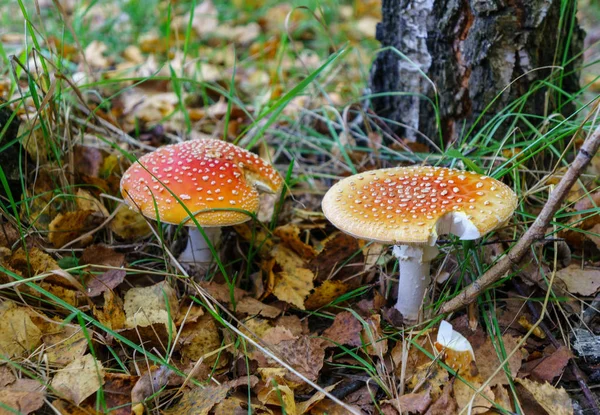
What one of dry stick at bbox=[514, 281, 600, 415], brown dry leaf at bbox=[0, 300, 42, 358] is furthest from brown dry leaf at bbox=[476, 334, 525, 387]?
brown dry leaf at bbox=[0, 300, 42, 358]

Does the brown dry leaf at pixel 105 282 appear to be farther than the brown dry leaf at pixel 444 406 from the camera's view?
Yes

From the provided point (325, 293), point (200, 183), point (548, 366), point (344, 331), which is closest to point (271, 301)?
point (325, 293)

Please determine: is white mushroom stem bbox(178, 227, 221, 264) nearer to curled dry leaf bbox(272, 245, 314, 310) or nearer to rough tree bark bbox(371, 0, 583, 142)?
curled dry leaf bbox(272, 245, 314, 310)

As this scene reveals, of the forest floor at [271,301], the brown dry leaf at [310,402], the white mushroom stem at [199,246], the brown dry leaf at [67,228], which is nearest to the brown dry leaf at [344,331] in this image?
the forest floor at [271,301]

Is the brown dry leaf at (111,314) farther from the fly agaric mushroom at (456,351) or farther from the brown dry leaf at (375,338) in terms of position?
the fly agaric mushroom at (456,351)

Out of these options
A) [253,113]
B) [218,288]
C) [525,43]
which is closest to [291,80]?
[253,113]

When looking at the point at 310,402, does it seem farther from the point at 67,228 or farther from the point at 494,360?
the point at 67,228

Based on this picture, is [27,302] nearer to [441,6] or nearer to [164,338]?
[164,338]
